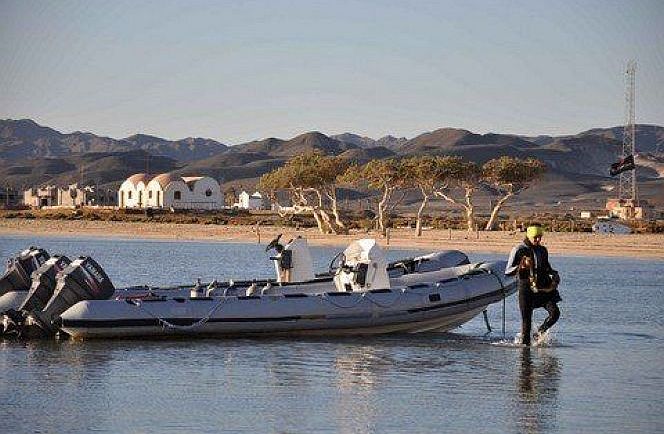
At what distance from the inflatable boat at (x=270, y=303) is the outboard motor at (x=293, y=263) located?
0.02m

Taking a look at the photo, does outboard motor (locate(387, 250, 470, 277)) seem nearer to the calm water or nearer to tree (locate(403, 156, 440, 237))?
the calm water

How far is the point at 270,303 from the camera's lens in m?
21.8

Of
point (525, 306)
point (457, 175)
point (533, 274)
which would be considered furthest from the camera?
point (457, 175)

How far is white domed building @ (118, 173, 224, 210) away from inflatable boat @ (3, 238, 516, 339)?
102130 mm

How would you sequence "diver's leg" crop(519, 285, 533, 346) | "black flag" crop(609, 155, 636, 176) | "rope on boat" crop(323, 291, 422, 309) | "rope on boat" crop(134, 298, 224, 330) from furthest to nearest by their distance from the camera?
"black flag" crop(609, 155, 636, 176) → "rope on boat" crop(323, 291, 422, 309) → "rope on boat" crop(134, 298, 224, 330) → "diver's leg" crop(519, 285, 533, 346)

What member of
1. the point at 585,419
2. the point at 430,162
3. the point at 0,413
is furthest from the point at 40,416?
the point at 430,162

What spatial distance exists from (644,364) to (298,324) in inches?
221

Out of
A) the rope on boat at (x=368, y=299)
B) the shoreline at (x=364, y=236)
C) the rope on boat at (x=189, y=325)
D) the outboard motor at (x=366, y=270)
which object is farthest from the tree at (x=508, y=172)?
the rope on boat at (x=189, y=325)

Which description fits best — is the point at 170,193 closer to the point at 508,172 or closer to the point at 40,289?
the point at 508,172

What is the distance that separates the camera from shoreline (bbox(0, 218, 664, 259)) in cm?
6419

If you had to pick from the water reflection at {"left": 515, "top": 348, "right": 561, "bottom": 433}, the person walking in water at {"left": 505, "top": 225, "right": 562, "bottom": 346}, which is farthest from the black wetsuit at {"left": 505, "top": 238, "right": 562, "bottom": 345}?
the water reflection at {"left": 515, "top": 348, "right": 561, "bottom": 433}

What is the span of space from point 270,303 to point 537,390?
614cm

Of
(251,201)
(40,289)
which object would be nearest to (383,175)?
(40,289)

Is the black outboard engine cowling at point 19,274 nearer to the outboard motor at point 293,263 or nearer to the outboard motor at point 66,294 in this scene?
the outboard motor at point 66,294
